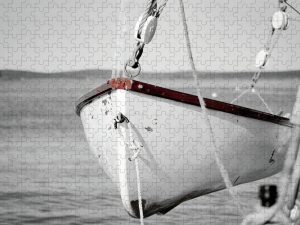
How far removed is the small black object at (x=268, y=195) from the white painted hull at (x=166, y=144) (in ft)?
5.10

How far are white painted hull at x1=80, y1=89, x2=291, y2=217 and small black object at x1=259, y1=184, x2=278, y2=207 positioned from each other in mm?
1554

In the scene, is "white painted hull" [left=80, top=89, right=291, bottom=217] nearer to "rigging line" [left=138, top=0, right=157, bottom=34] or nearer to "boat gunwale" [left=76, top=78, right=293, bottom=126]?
"boat gunwale" [left=76, top=78, right=293, bottom=126]

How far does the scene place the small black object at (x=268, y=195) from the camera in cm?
158

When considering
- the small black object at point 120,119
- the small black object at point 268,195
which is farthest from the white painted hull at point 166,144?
the small black object at point 268,195

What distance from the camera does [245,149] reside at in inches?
151

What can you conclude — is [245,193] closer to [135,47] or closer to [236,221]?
[236,221]

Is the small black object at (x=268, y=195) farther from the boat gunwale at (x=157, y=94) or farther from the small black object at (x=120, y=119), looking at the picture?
the small black object at (x=120, y=119)

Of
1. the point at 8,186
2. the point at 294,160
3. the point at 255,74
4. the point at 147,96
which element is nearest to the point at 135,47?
the point at 147,96

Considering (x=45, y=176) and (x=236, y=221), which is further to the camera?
(x=45, y=176)

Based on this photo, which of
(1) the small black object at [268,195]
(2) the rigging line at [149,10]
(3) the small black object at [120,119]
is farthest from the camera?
(3) the small black object at [120,119]

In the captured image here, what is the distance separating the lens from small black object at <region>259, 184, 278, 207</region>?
1.58m

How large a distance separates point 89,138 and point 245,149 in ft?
4.08

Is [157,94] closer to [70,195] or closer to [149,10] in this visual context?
[149,10]

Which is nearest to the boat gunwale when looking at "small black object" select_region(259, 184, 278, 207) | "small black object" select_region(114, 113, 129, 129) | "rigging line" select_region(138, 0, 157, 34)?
"small black object" select_region(114, 113, 129, 129)
